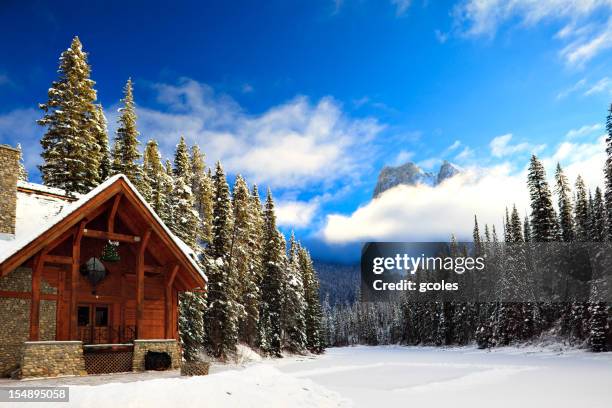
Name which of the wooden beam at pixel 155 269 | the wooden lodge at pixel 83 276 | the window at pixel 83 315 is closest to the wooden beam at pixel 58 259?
the wooden lodge at pixel 83 276

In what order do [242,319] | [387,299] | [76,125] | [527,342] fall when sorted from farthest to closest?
[387,299] < [527,342] < [242,319] < [76,125]

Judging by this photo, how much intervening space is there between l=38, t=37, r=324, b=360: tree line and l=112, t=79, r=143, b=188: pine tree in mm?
71

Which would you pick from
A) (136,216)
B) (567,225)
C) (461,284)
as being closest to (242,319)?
(136,216)

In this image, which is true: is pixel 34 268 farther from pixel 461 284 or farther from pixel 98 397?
pixel 461 284

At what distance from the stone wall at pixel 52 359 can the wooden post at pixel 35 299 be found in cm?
139

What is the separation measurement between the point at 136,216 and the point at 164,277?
3.70 metres

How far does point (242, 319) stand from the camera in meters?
Result: 47.1

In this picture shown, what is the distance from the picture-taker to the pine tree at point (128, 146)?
116ft

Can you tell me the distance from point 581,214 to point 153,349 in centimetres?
5719

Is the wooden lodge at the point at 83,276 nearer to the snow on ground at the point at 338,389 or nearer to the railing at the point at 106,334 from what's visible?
the railing at the point at 106,334

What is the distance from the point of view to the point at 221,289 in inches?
1614

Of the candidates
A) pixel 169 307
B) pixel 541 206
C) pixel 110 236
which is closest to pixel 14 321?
pixel 110 236

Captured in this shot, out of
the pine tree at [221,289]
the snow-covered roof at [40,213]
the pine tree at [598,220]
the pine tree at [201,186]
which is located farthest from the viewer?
the pine tree at [201,186]

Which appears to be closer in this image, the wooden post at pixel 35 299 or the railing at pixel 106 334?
the wooden post at pixel 35 299
